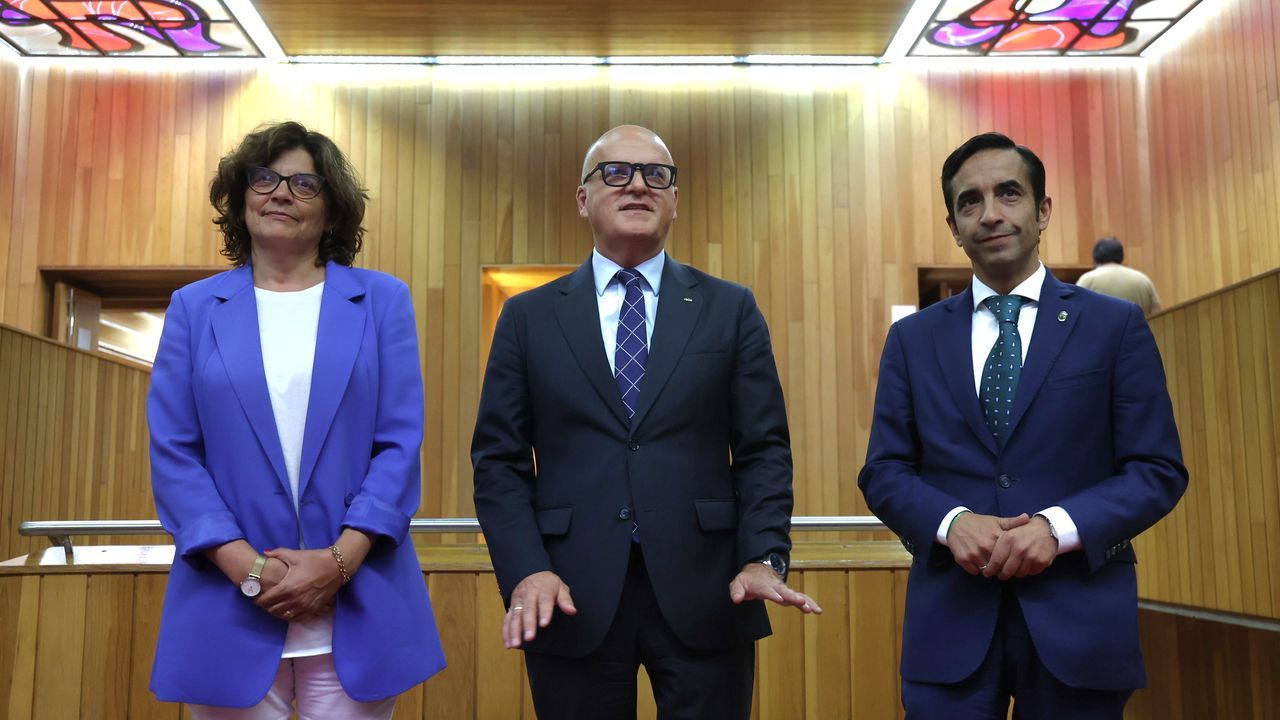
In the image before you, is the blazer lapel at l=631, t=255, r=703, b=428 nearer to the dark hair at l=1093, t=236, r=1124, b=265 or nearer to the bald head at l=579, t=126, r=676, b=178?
the bald head at l=579, t=126, r=676, b=178

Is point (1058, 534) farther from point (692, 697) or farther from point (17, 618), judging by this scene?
point (17, 618)

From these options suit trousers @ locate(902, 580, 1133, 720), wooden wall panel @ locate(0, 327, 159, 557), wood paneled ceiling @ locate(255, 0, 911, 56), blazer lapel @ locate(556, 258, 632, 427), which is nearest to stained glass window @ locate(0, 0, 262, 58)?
wood paneled ceiling @ locate(255, 0, 911, 56)

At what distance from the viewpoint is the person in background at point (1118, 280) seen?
18.7 ft

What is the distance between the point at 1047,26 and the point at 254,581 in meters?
6.82

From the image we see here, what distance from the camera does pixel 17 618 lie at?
309cm

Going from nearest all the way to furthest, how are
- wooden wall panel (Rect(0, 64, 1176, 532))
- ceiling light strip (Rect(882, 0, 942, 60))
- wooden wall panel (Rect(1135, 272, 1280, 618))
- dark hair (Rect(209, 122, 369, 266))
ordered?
dark hair (Rect(209, 122, 369, 266)) < wooden wall panel (Rect(1135, 272, 1280, 618)) < ceiling light strip (Rect(882, 0, 942, 60)) < wooden wall panel (Rect(0, 64, 1176, 532))

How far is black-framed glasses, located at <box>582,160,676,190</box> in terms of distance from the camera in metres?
2.00

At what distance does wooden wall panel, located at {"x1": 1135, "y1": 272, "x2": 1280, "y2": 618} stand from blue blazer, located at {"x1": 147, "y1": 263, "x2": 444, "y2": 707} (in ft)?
8.96

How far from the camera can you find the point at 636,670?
182cm

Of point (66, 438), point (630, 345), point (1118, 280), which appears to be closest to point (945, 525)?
point (630, 345)

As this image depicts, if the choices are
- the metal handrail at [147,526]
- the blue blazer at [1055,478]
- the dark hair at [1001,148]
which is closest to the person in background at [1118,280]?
the metal handrail at [147,526]

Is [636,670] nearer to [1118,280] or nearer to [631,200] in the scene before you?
[631,200]

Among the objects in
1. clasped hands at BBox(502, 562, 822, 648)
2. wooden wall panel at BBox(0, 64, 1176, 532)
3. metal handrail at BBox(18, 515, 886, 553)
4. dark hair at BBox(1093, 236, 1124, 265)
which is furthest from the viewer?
wooden wall panel at BBox(0, 64, 1176, 532)

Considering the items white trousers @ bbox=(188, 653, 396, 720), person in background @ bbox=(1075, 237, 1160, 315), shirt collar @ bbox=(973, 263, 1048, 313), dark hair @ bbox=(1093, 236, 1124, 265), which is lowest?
white trousers @ bbox=(188, 653, 396, 720)
